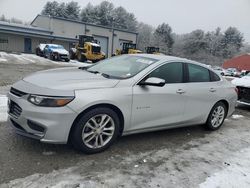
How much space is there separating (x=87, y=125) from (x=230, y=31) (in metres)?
94.1

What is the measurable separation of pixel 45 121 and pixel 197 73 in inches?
124

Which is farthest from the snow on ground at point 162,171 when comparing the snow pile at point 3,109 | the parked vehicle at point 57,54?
the parked vehicle at point 57,54

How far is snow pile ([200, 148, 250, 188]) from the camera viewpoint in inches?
128

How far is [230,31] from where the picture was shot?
286ft

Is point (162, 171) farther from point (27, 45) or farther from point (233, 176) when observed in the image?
point (27, 45)

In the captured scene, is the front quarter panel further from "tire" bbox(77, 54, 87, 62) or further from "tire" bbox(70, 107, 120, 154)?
"tire" bbox(77, 54, 87, 62)

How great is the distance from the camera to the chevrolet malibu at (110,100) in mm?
3320

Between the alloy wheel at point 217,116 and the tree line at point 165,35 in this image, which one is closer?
the alloy wheel at point 217,116

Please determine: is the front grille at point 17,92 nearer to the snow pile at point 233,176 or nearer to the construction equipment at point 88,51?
the snow pile at point 233,176

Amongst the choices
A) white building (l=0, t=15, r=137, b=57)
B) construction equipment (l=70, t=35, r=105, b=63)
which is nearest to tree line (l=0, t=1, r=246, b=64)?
white building (l=0, t=15, r=137, b=57)

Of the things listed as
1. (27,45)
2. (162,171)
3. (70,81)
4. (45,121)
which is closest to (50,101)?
(45,121)

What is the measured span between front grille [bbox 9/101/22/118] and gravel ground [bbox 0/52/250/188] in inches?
19.8

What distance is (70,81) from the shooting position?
3.62 meters

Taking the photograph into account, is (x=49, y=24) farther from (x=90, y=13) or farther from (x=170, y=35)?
(x=170, y=35)
